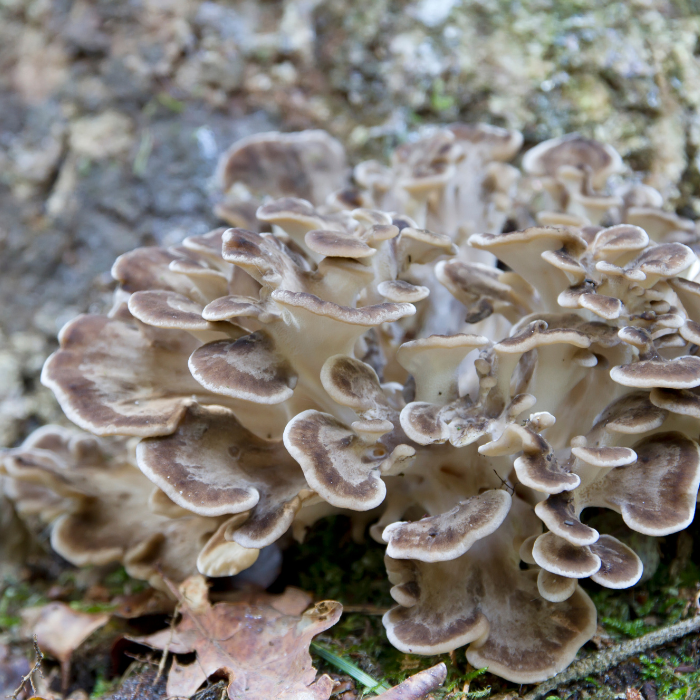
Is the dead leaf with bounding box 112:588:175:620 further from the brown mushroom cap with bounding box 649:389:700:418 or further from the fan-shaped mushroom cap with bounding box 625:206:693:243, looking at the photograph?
the fan-shaped mushroom cap with bounding box 625:206:693:243

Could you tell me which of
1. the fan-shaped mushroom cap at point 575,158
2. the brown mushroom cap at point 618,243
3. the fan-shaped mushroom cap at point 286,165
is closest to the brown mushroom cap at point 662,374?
the brown mushroom cap at point 618,243

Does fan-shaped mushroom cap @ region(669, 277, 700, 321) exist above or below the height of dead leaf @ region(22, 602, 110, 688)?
above

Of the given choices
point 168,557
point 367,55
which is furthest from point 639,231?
point 367,55

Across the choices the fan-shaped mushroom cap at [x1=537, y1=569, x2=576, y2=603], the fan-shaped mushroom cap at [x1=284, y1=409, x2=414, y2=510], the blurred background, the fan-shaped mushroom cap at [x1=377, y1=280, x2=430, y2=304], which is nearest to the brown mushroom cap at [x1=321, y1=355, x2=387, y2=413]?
the fan-shaped mushroom cap at [x1=284, y1=409, x2=414, y2=510]

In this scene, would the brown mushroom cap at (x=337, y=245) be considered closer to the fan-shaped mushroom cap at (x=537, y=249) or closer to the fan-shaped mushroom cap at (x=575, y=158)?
the fan-shaped mushroom cap at (x=537, y=249)

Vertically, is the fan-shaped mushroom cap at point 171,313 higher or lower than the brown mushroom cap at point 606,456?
higher

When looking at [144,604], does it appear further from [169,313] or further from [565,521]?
[565,521]

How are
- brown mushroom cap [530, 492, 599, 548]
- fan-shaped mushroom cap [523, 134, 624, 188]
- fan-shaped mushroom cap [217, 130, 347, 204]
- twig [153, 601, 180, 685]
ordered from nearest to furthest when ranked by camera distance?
brown mushroom cap [530, 492, 599, 548] → twig [153, 601, 180, 685] → fan-shaped mushroom cap [523, 134, 624, 188] → fan-shaped mushroom cap [217, 130, 347, 204]
